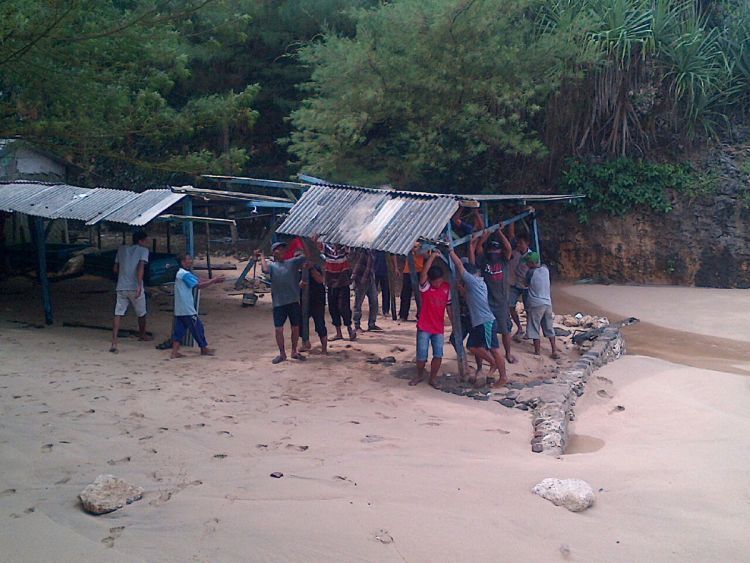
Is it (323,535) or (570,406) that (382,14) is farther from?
(323,535)

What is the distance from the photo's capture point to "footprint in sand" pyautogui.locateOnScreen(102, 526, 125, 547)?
3.56 metres

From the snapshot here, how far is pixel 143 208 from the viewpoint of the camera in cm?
952

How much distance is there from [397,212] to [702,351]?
18.9 ft

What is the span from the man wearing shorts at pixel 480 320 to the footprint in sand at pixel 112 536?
473cm

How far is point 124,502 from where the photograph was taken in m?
4.03

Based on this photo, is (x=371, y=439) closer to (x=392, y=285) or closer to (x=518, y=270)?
(x=518, y=270)

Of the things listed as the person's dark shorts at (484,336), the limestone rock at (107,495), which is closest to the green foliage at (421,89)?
the person's dark shorts at (484,336)

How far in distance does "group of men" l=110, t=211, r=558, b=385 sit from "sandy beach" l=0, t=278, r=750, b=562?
55 centimetres

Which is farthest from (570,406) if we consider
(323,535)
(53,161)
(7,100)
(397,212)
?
(53,161)

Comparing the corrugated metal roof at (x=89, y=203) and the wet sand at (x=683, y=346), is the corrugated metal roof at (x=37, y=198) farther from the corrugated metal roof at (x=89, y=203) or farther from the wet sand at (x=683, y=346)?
the wet sand at (x=683, y=346)

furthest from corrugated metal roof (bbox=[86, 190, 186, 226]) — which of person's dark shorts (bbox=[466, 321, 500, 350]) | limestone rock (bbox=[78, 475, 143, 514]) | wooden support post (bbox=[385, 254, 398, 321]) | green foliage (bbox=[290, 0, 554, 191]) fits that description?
green foliage (bbox=[290, 0, 554, 191])

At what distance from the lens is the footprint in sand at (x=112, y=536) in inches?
140

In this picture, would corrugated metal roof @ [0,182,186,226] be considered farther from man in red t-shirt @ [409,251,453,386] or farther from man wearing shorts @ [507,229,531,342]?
man wearing shorts @ [507,229,531,342]

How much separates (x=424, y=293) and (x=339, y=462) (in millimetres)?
3053
